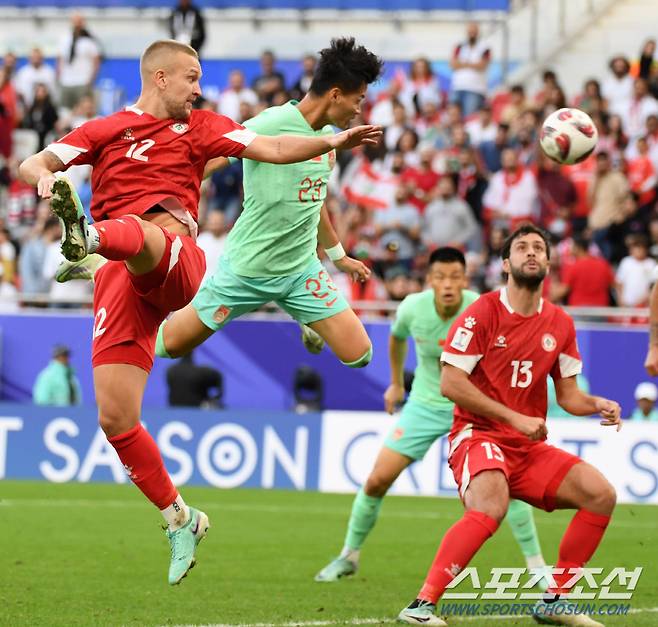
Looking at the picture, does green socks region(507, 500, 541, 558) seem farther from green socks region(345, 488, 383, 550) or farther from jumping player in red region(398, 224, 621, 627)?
jumping player in red region(398, 224, 621, 627)

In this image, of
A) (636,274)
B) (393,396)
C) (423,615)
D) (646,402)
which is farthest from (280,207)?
(636,274)

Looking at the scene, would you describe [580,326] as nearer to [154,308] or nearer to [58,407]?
[58,407]

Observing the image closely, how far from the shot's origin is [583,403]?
8477mm

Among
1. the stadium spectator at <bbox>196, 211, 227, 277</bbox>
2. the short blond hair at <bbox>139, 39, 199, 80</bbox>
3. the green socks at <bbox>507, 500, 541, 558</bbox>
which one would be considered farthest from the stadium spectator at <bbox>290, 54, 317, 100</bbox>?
the short blond hair at <bbox>139, 39, 199, 80</bbox>

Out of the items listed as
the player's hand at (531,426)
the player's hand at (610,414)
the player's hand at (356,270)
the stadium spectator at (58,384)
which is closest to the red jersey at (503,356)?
the player's hand at (531,426)

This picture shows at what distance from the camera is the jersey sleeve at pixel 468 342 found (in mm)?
8433

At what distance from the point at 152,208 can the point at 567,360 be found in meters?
2.55

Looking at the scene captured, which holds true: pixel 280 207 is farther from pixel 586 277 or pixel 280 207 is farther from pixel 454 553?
pixel 586 277

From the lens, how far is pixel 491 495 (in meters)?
8.08

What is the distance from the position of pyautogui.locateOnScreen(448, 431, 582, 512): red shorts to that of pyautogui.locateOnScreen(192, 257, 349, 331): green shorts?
6.00ft

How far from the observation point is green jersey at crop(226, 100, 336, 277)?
31.9 feet

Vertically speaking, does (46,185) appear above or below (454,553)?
above

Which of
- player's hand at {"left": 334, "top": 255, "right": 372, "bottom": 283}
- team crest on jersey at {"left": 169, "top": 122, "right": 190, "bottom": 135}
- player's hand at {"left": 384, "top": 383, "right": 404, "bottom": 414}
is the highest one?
team crest on jersey at {"left": 169, "top": 122, "right": 190, "bottom": 135}

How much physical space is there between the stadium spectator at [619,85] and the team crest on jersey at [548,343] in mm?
12524
